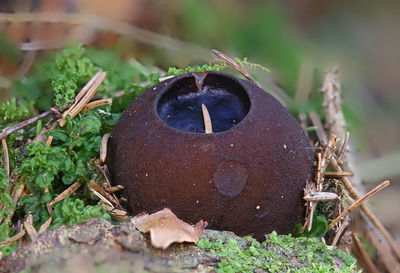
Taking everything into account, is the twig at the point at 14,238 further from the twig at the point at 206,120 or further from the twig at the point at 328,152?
the twig at the point at 328,152

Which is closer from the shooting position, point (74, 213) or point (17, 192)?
point (74, 213)

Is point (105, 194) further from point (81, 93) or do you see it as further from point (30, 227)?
point (81, 93)

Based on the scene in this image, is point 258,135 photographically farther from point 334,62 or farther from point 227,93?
point 334,62

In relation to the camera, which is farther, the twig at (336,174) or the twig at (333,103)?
the twig at (333,103)

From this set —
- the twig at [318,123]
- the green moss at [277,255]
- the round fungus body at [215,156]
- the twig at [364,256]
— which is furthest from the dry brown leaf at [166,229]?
the twig at [318,123]

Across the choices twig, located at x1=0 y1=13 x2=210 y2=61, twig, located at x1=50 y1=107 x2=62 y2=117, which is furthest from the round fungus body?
twig, located at x1=0 y1=13 x2=210 y2=61

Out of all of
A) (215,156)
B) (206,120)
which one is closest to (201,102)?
(206,120)

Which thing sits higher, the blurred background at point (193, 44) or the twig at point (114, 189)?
the blurred background at point (193, 44)
